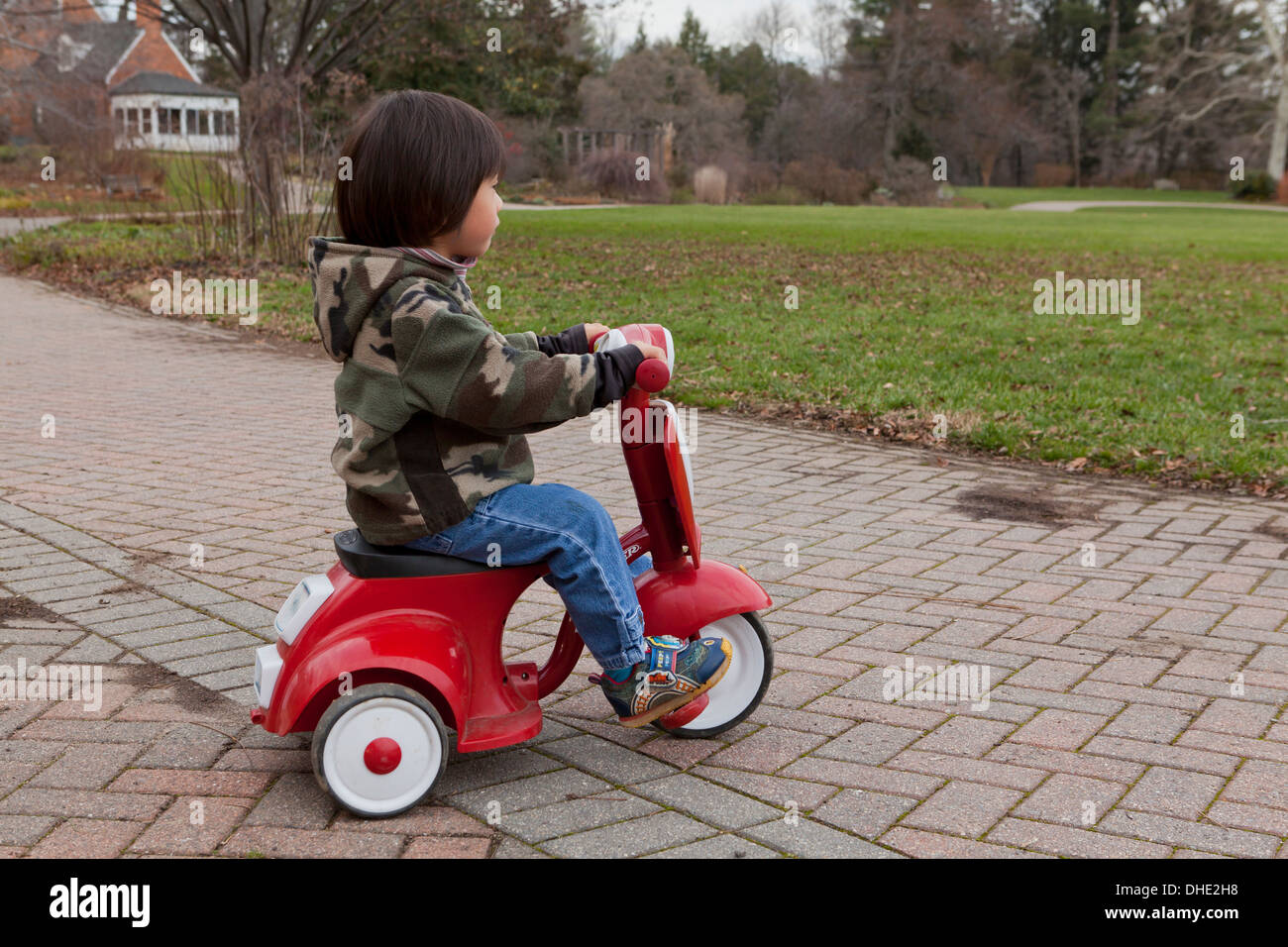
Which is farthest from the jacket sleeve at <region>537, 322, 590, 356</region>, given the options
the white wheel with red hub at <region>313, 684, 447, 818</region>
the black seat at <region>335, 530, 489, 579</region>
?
the white wheel with red hub at <region>313, 684, 447, 818</region>

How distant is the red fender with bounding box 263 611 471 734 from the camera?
276 cm

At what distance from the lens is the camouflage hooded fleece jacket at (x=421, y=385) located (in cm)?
263

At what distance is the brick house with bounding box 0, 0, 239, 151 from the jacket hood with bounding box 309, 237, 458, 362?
12471 mm

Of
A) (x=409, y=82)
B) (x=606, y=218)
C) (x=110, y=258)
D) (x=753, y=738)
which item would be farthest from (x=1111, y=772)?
(x=409, y=82)

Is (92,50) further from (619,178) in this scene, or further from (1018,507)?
(1018,507)

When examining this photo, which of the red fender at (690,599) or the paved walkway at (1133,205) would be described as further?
the paved walkway at (1133,205)

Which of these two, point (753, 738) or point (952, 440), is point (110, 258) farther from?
point (753, 738)

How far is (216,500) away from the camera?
551 centimetres

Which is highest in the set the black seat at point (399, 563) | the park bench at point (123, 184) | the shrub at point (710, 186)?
the shrub at point (710, 186)

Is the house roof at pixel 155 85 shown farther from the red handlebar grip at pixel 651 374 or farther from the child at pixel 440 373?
the red handlebar grip at pixel 651 374

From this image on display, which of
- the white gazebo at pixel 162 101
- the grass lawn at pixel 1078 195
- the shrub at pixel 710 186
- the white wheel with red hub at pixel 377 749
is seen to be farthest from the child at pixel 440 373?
the white gazebo at pixel 162 101

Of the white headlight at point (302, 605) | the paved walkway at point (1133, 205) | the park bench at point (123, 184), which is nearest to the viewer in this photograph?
the white headlight at point (302, 605)

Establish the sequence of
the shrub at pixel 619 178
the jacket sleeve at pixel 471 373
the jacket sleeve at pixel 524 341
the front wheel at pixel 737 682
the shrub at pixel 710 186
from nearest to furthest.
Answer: the jacket sleeve at pixel 471 373
the jacket sleeve at pixel 524 341
the front wheel at pixel 737 682
the shrub at pixel 619 178
the shrub at pixel 710 186

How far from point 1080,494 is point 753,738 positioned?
3131 mm
